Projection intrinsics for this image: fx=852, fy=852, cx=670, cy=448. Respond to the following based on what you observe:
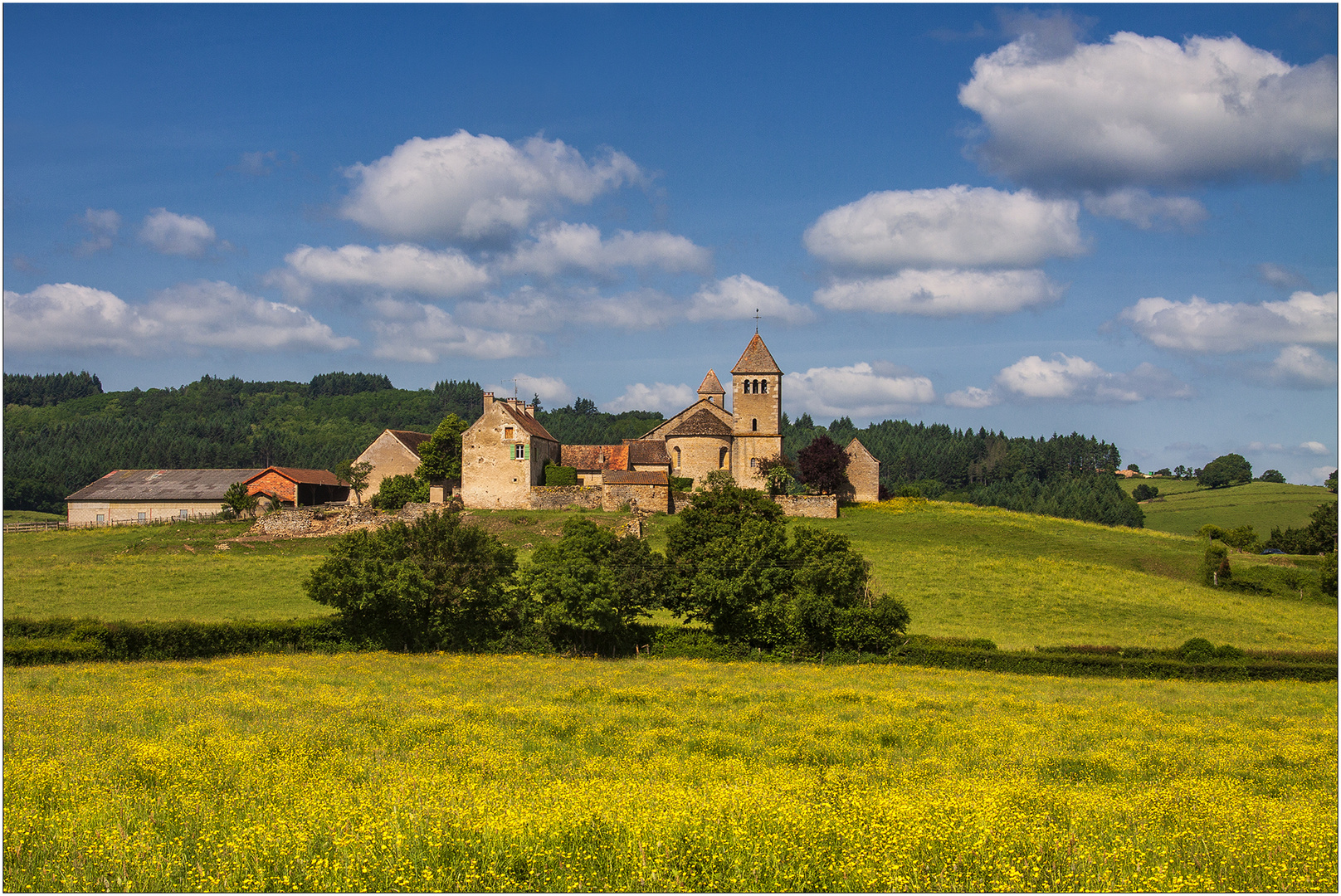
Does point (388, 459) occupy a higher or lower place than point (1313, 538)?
higher

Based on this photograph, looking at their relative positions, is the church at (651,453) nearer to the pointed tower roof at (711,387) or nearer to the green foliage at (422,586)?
the pointed tower roof at (711,387)

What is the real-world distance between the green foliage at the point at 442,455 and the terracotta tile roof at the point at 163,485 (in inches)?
642

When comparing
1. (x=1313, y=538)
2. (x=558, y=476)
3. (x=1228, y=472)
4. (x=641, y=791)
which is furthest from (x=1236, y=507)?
(x=641, y=791)

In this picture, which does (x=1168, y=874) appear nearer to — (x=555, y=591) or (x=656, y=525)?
(x=555, y=591)

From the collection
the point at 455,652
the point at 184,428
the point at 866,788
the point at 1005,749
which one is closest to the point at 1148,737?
the point at 1005,749

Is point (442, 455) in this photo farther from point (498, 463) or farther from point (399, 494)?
point (498, 463)

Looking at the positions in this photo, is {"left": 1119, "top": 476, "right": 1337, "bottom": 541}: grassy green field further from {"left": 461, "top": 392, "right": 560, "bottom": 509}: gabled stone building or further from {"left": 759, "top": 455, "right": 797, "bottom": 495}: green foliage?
{"left": 461, "top": 392, "right": 560, "bottom": 509}: gabled stone building

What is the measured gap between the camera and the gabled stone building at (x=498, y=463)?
2594 inches

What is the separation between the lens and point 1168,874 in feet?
28.8

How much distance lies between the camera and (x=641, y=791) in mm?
10727

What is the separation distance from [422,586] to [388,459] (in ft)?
141

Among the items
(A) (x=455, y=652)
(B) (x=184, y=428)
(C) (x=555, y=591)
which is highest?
(B) (x=184, y=428)

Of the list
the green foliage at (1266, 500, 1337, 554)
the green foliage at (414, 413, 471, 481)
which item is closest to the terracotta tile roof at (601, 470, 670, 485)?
the green foliage at (414, 413, 471, 481)

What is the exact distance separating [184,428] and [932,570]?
165 metres
